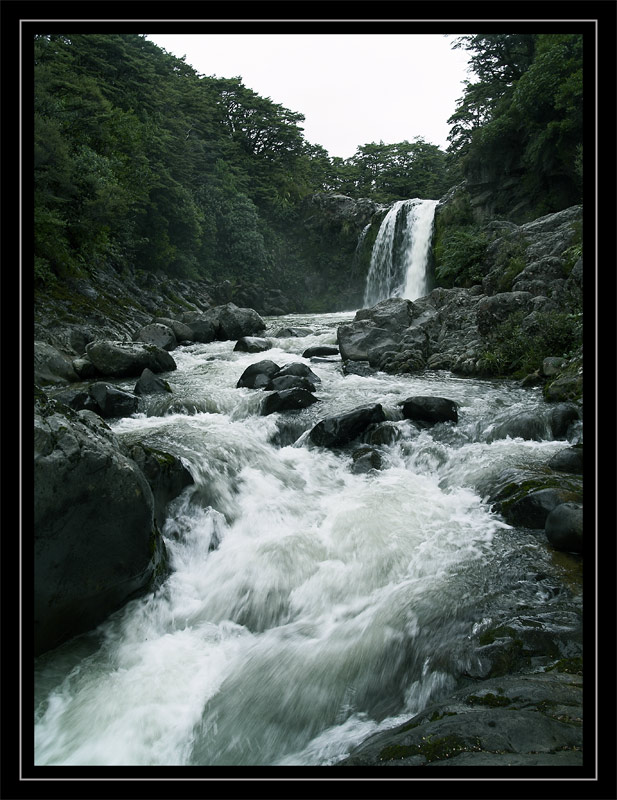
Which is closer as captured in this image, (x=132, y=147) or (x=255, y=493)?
(x=255, y=493)

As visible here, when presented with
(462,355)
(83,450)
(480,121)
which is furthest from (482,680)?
(480,121)

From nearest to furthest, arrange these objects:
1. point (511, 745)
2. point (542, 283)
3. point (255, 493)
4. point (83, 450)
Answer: point (511, 745), point (83, 450), point (255, 493), point (542, 283)

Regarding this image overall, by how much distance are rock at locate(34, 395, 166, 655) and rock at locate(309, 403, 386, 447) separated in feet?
13.2

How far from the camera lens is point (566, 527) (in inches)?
176

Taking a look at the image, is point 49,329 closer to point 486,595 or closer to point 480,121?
point 486,595

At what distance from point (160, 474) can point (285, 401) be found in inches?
170

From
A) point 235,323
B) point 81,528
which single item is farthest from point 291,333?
point 81,528

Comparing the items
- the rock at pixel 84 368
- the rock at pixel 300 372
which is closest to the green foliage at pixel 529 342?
the rock at pixel 300 372

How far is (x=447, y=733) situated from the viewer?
2.04 metres

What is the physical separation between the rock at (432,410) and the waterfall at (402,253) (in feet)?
45.4

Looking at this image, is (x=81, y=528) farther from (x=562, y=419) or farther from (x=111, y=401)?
(x=562, y=419)

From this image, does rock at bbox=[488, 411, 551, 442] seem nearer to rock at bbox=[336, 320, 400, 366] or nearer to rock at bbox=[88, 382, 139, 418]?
rock at bbox=[336, 320, 400, 366]

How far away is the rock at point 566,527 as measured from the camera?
4.37 m

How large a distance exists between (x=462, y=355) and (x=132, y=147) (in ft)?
59.5
